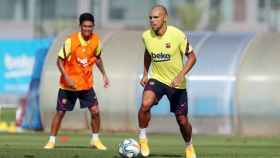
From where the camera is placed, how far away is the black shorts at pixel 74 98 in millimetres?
17156

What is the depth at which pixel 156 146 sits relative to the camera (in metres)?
18.8

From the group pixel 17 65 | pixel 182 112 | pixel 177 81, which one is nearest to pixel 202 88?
pixel 182 112

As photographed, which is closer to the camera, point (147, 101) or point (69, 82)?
point (147, 101)

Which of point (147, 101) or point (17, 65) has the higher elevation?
point (147, 101)

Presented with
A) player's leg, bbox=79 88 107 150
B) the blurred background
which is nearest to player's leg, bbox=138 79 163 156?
player's leg, bbox=79 88 107 150

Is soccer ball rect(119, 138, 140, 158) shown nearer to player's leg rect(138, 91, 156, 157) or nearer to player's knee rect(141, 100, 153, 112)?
player's leg rect(138, 91, 156, 157)

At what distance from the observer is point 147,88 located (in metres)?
14.5

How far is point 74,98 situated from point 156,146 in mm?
2299

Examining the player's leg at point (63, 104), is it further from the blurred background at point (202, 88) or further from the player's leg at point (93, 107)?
the blurred background at point (202, 88)

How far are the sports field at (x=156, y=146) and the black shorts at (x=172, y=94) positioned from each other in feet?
2.79

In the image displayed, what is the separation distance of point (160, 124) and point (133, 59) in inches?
79.9

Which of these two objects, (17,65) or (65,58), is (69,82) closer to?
(65,58)

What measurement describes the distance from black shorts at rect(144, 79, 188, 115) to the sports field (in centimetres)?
85

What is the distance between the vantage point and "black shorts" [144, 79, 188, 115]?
1444 cm
